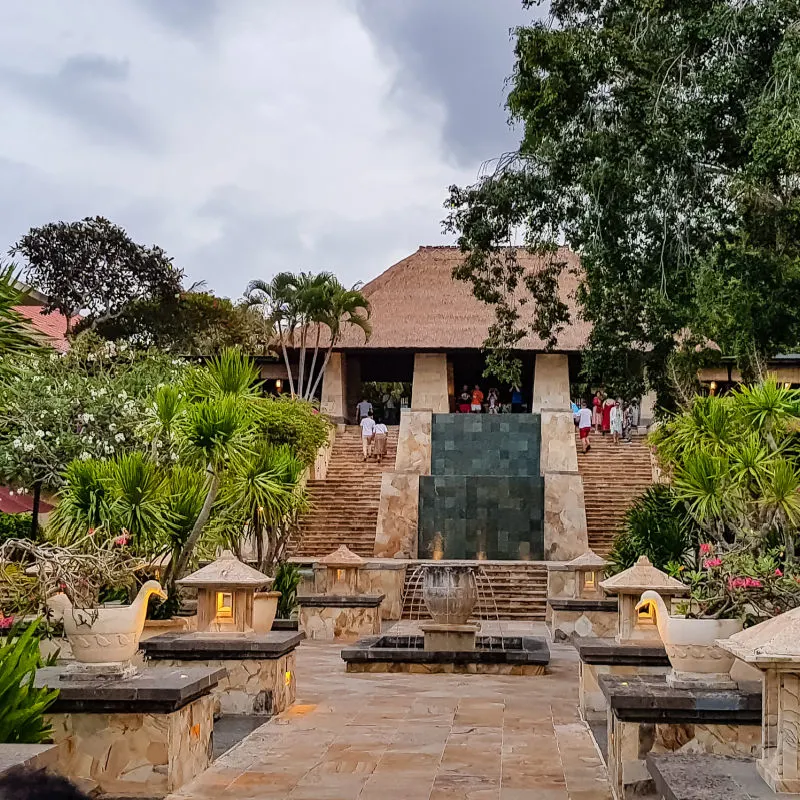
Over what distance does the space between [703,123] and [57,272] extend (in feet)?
66.5

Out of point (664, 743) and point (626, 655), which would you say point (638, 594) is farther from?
point (664, 743)

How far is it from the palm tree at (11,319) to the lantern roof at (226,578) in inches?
116

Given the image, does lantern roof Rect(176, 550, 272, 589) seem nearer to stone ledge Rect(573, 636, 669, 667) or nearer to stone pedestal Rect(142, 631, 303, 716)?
stone pedestal Rect(142, 631, 303, 716)

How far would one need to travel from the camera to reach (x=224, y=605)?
9336mm

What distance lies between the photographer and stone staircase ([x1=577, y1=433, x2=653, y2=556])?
2122cm

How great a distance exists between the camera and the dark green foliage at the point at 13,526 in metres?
18.9

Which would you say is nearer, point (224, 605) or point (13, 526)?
point (224, 605)

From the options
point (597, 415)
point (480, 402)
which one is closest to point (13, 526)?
point (480, 402)

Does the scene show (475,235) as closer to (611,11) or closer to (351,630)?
(611,11)

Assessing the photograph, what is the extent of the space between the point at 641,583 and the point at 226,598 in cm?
377

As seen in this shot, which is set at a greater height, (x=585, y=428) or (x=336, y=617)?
(x=585, y=428)

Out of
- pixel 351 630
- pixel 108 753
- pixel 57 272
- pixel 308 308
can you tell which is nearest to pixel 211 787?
pixel 108 753

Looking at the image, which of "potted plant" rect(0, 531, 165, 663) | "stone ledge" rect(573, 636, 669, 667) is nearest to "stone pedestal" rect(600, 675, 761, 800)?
"stone ledge" rect(573, 636, 669, 667)

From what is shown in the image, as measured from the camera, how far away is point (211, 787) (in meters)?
6.21
